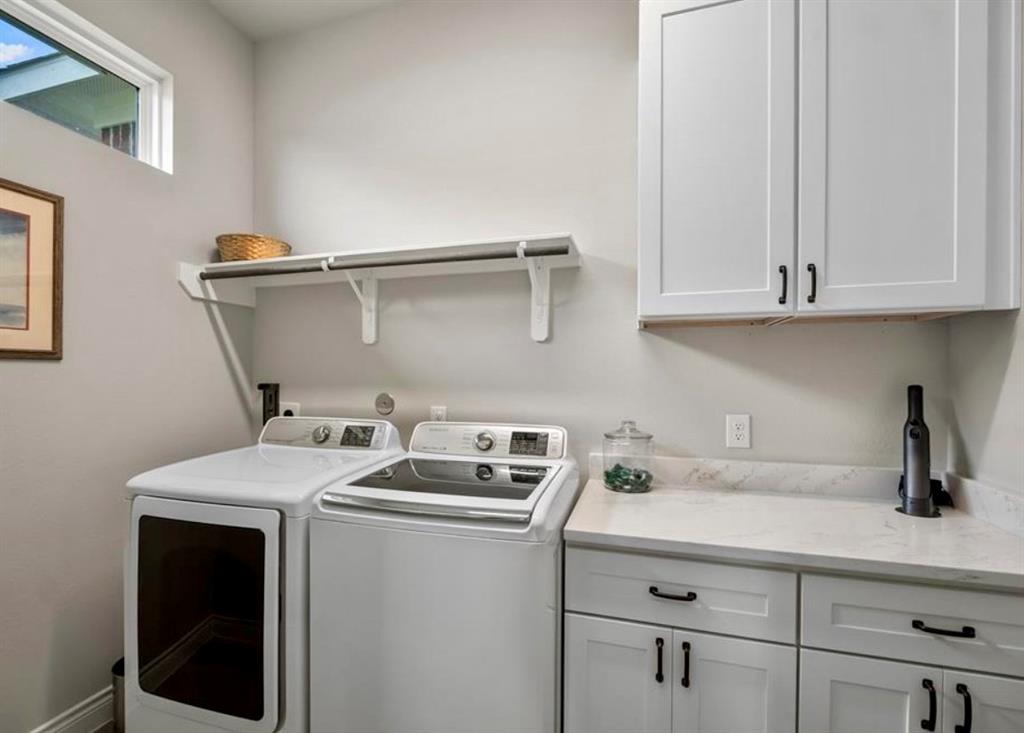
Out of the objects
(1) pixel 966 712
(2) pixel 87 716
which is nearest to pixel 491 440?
(1) pixel 966 712

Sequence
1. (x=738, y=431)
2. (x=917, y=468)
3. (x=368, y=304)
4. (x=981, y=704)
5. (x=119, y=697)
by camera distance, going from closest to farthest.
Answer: (x=981, y=704) → (x=917, y=468) → (x=119, y=697) → (x=738, y=431) → (x=368, y=304)

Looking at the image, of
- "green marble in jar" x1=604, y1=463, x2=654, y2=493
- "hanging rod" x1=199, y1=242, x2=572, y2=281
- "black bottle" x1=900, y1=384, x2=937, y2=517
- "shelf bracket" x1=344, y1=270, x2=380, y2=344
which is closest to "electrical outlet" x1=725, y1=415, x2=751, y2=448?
"green marble in jar" x1=604, y1=463, x2=654, y2=493

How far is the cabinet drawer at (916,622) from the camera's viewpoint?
0.96m

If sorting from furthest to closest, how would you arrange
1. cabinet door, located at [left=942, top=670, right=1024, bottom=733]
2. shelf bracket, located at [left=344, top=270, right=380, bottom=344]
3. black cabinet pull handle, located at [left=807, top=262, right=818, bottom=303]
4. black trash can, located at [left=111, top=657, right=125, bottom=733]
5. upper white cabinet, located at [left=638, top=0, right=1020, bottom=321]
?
1. shelf bracket, located at [left=344, top=270, right=380, bottom=344]
2. black trash can, located at [left=111, top=657, right=125, bottom=733]
3. black cabinet pull handle, located at [left=807, top=262, right=818, bottom=303]
4. upper white cabinet, located at [left=638, top=0, right=1020, bottom=321]
5. cabinet door, located at [left=942, top=670, right=1024, bottom=733]

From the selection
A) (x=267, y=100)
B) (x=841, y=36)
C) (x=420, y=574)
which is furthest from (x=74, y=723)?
(x=841, y=36)

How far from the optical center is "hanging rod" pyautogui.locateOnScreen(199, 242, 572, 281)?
5.17 feet

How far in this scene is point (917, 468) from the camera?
1327 millimetres

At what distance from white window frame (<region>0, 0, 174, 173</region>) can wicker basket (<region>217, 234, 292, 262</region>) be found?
334 mm

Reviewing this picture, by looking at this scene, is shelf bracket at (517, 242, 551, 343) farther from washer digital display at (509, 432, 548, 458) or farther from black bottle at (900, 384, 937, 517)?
black bottle at (900, 384, 937, 517)

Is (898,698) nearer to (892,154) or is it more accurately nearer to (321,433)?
(892,154)

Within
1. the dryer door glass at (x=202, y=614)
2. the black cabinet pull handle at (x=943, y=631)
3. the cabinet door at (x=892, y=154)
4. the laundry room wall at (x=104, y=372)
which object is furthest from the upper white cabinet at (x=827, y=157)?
the laundry room wall at (x=104, y=372)

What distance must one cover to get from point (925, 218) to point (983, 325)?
393 mm

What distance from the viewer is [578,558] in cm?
120

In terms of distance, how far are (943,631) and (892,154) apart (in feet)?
3.88
